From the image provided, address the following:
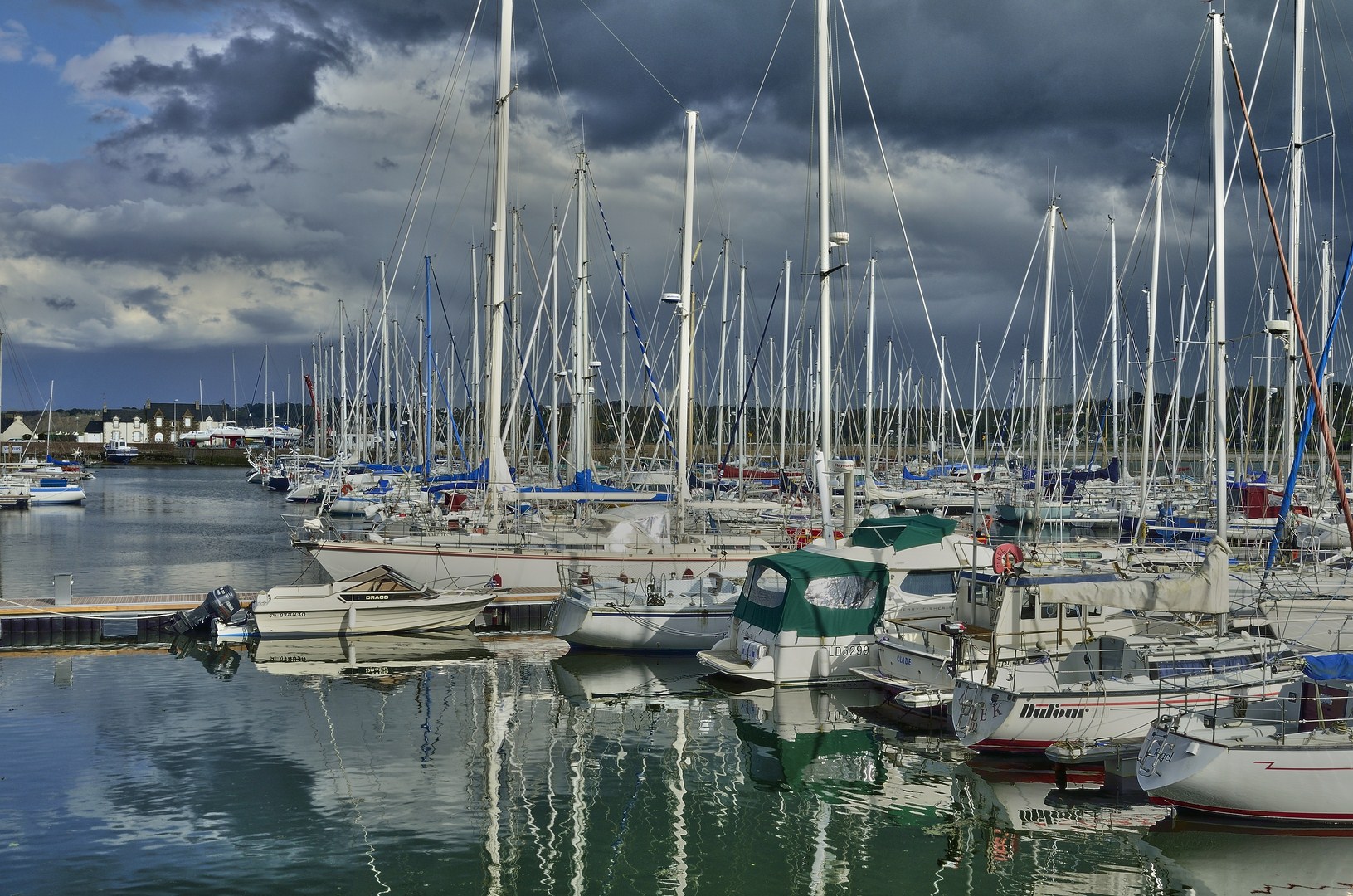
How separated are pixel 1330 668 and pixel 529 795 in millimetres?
13178

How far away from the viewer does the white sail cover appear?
22906mm

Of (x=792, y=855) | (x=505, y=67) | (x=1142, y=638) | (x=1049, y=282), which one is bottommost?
(x=792, y=855)

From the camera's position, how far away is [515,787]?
19.3 metres

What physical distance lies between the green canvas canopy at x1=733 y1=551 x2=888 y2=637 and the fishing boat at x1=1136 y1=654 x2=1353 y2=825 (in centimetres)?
888

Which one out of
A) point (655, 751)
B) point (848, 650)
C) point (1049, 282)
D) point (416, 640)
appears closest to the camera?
point (655, 751)

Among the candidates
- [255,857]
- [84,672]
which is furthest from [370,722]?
[84,672]

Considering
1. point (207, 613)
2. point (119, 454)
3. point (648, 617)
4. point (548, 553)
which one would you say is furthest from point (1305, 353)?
point (119, 454)

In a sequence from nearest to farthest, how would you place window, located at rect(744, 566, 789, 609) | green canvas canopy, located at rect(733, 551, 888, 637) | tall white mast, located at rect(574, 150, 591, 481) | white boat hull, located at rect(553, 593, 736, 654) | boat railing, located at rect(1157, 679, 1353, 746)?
boat railing, located at rect(1157, 679, 1353, 746) → green canvas canopy, located at rect(733, 551, 888, 637) → window, located at rect(744, 566, 789, 609) → white boat hull, located at rect(553, 593, 736, 654) → tall white mast, located at rect(574, 150, 591, 481)

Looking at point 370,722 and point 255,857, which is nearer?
Answer: point 255,857

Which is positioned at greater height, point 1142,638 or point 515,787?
point 1142,638

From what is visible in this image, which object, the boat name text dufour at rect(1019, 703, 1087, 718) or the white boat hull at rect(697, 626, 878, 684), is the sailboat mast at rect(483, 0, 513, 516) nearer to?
the white boat hull at rect(697, 626, 878, 684)

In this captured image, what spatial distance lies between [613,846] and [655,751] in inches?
201

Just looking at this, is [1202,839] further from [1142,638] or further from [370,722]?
[370,722]

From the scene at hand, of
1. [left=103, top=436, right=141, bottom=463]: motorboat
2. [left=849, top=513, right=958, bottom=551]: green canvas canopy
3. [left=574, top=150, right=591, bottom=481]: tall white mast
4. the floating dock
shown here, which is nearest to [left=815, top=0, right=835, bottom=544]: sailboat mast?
[left=849, top=513, right=958, bottom=551]: green canvas canopy
